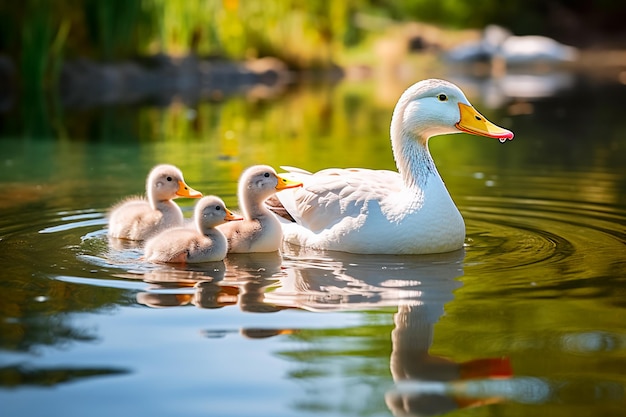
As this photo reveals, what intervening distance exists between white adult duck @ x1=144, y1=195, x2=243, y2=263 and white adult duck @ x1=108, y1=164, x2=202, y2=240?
0.69 meters

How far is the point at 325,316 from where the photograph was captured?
459cm

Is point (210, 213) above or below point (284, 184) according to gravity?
below

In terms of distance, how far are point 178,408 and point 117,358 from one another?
0.62m

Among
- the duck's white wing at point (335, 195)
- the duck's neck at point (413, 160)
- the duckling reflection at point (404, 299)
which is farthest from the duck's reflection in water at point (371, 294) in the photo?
the duck's neck at point (413, 160)

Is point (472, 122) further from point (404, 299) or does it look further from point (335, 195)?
point (404, 299)

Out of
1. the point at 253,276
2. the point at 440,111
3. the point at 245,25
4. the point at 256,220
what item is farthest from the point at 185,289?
the point at 245,25

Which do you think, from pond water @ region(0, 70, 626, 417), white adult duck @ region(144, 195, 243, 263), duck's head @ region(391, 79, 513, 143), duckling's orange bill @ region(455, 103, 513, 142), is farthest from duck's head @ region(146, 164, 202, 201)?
duckling's orange bill @ region(455, 103, 513, 142)

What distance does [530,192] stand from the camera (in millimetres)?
8492

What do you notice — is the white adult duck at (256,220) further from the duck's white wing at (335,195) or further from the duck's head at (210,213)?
the duck's head at (210,213)

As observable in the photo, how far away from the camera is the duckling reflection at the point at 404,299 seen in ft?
11.7

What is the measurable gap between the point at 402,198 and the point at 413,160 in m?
0.38

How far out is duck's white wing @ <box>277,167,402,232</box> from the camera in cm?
614

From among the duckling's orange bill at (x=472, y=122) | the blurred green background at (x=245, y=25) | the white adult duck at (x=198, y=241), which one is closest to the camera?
the white adult duck at (x=198, y=241)

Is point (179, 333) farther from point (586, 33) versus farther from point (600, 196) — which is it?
point (586, 33)
